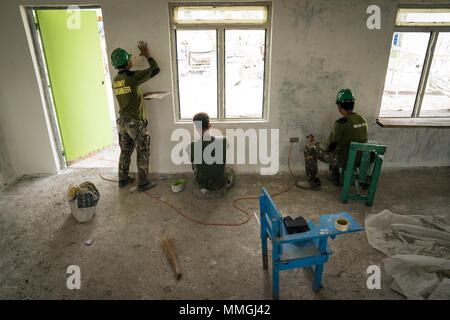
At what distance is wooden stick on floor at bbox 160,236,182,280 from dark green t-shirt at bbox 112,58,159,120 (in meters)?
1.71

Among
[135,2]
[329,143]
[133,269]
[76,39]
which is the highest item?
[135,2]

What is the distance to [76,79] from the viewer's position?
4.53 meters

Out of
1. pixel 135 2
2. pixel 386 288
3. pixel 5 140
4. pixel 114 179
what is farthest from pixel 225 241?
pixel 5 140

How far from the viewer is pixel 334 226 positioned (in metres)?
2.15

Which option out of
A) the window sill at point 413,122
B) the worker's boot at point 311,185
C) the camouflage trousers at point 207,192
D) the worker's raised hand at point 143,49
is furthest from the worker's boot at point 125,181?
the window sill at point 413,122

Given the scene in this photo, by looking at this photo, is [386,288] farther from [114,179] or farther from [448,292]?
[114,179]

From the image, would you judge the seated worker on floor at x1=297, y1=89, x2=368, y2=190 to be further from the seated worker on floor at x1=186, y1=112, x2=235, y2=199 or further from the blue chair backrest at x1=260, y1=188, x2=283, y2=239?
the blue chair backrest at x1=260, y1=188, x2=283, y2=239

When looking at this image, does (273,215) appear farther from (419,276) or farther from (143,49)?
(143,49)

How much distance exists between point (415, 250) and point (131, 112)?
3472 millimetres

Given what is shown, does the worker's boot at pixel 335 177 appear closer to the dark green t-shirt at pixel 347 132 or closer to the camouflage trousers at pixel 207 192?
the dark green t-shirt at pixel 347 132

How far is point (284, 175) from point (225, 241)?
177 cm

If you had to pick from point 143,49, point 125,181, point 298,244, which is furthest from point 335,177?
point 143,49

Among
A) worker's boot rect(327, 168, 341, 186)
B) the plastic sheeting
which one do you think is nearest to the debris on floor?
worker's boot rect(327, 168, 341, 186)

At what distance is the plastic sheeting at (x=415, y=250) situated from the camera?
219 centimetres
